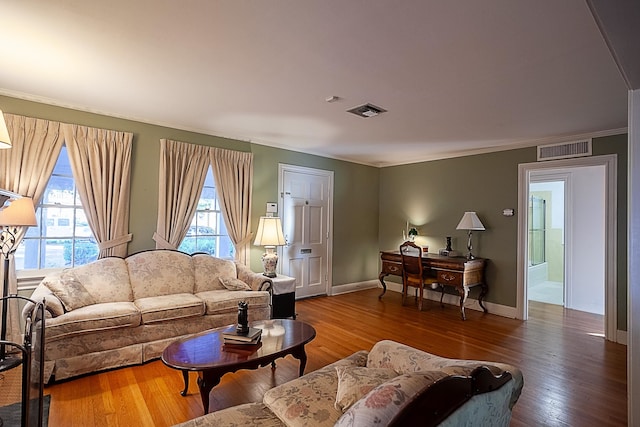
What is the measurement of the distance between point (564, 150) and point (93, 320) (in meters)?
5.44

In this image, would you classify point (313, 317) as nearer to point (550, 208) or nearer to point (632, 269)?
point (632, 269)

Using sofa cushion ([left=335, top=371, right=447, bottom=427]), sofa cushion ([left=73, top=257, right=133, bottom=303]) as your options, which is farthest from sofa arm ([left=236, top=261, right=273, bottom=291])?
sofa cushion ([left=335, top=371, right=447, bottom=427])

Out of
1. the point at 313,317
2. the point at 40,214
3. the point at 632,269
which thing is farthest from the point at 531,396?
the point at 40,214

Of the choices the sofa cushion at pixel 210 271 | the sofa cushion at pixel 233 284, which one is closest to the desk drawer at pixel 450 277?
the sofa cushion at pixel 233 284

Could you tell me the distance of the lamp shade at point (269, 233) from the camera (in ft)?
14.3

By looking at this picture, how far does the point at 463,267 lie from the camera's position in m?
4.39

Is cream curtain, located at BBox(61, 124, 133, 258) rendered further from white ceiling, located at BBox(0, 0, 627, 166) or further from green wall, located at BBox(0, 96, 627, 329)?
white ceiling, located at BBox(0, 0, 627, 166)

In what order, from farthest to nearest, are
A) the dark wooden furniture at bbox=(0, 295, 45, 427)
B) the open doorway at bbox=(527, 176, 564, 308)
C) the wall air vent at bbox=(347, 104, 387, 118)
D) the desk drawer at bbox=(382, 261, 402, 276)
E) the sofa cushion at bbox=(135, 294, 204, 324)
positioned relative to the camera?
the open doorway at bbox=(527, 176, 564, 308) → the desk drawer at bbox=(382, 261, 402, 276) → the wall air vent at bbox=(347, 104, 387, 118) → the sofa cushion at bbox=(135, 294, 204, 324) → the dark wooden furniture at bbox=(0, 295, 45, 427)

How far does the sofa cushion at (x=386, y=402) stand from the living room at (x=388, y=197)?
108 inches

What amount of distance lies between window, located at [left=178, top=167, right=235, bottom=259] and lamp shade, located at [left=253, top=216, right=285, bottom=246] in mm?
443

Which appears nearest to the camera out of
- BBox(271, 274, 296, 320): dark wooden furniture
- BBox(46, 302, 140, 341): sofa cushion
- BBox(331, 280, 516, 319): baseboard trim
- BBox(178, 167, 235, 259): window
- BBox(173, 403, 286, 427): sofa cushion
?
BBox(173, 403, 286, 427): sofa cushion

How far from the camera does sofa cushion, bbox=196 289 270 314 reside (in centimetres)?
327

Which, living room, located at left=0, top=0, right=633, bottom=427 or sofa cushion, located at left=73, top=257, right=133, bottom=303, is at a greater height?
living room, located at left=0, top=0, right=633, bottom=427

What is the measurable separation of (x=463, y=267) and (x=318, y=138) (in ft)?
8.68
